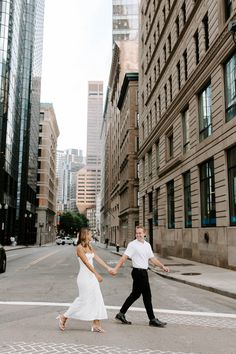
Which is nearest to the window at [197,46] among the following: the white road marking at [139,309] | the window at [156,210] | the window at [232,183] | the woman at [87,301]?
the window at [232,183]

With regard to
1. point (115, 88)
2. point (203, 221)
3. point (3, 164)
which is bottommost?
point (203, 221)

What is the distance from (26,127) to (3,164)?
21306 mm

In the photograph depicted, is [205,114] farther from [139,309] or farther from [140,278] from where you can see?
[140,278]

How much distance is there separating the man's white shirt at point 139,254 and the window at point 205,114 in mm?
15870

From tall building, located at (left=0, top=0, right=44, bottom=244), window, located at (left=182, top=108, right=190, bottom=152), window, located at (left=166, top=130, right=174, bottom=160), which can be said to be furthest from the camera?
tall building, located at (left=0, top=0, right=44, bottom=244)

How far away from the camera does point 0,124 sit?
5884cm

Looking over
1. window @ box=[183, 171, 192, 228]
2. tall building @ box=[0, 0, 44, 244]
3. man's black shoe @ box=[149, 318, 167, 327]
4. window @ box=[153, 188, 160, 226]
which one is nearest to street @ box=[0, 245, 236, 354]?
man's black shoe @ box=[149, 318, 167, 327]

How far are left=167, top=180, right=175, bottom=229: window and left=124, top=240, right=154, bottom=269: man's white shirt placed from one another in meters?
23.0

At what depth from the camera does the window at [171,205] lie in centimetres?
3041

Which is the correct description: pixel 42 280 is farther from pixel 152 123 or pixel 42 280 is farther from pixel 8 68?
pixel 8 68

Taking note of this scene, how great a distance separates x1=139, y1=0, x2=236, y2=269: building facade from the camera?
1964cm

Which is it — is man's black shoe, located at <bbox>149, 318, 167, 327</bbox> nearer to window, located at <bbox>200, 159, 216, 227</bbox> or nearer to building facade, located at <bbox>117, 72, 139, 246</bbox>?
window, located at <bbox>200, 159, 216, 227</bbox>

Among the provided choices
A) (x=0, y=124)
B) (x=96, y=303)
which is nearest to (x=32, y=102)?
(x=0, y=124)

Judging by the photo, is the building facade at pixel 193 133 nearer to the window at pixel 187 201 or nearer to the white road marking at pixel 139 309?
the window at pixel 187 201
